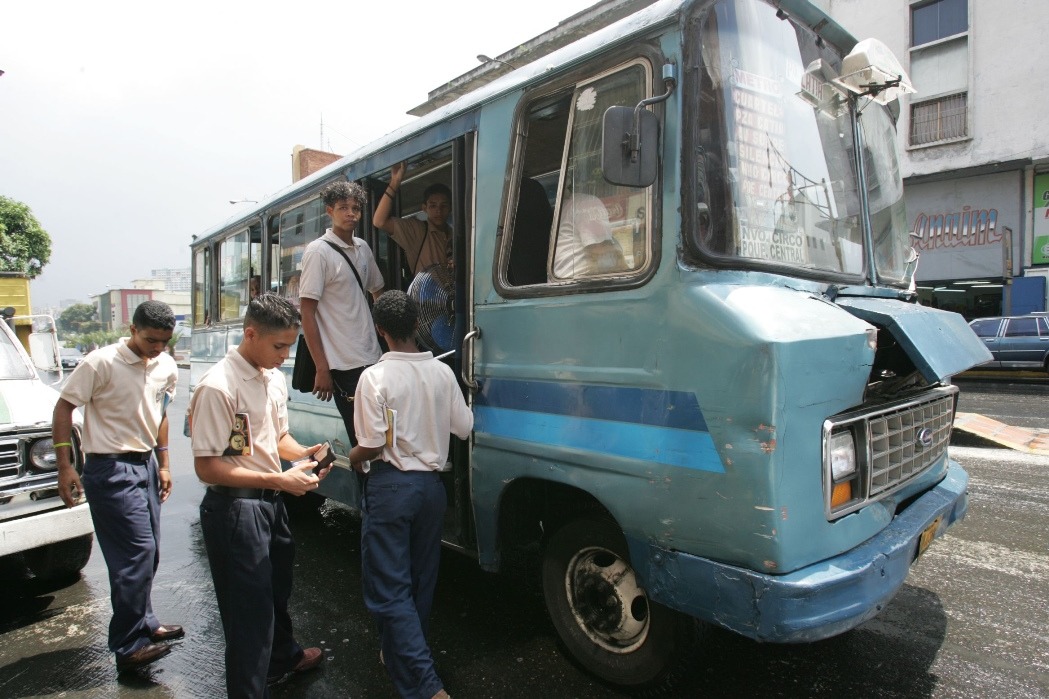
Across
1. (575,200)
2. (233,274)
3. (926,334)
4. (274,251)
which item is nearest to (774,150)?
(575,200)

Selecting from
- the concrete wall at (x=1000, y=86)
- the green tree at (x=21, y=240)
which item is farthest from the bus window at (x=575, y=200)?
the green tree at (x=21, y=240)

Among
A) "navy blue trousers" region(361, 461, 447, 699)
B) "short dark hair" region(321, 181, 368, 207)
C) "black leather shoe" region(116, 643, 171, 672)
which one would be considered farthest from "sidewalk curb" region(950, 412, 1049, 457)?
"black leather shoe" region(116, 643, 171, 672)

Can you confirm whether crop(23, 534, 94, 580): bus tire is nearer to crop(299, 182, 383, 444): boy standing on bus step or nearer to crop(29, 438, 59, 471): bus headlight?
crop(29, 438, 59, 471): bus headlight

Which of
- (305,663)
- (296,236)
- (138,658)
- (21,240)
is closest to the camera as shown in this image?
(305,663)

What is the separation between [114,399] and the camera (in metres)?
3.39

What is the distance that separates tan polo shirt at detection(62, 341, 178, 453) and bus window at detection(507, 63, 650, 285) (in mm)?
2038

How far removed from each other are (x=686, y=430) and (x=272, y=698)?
2.25 metres

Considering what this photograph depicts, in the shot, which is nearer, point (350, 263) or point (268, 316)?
point (268, 316)

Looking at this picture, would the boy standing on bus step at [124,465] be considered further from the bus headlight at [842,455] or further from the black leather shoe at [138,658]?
the bus headlight at [842,455]

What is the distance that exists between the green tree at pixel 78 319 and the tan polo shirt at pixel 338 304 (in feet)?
371

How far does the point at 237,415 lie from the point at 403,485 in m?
0.74

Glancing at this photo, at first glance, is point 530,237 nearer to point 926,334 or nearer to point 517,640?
point 926,334

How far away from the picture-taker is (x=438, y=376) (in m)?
2.99

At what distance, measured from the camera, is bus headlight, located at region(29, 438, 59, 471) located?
3.97 meters
